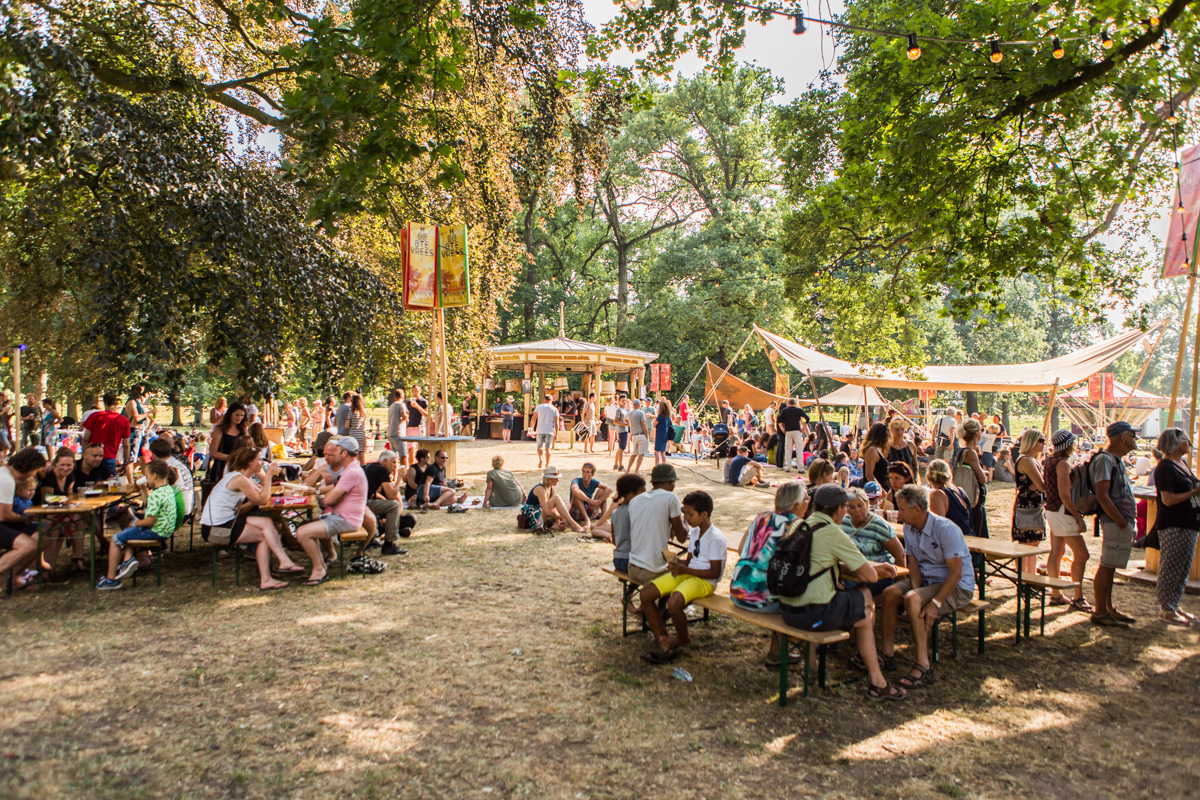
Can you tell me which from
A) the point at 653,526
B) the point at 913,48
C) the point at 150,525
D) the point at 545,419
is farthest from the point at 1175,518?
the point at 545,419

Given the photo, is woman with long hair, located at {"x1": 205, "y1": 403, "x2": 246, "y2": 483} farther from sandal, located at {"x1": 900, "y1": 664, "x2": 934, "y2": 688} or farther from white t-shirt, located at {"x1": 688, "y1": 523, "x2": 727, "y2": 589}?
sandal, located at {"x1": 900, "y1": 664, "x2": 934, "y2": 688}

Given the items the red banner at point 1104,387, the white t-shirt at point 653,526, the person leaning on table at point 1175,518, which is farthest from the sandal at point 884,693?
the red banner at point 1104,387

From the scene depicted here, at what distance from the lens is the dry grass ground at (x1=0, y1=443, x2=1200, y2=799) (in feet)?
10.7

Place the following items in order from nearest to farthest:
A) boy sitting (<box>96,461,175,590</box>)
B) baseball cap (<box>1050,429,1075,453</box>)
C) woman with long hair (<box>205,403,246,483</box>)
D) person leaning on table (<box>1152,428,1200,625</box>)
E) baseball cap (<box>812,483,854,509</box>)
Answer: baseball cap (<box>812,483,854,509</box>) → person leaning on table (<box>1152,428,1200,625</box>) → baseball cap (<box>1050,429,1075,453</box>) → boy sitting (<box>96,461,175,590</box>) → woman with long hair (<box>205,403,246,483</box>)

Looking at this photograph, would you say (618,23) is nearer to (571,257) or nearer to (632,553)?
(632,553)

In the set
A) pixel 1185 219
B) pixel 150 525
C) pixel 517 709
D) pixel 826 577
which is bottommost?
pixel 517 709

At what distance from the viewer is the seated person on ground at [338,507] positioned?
21.2ft

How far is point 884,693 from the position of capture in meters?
4.23

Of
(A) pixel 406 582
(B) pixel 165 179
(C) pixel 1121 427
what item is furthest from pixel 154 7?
(C) pixel 1121 427

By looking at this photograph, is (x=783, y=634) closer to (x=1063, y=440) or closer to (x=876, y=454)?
(x=1063, y=440)

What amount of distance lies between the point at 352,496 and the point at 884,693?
460cm

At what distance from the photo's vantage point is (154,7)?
8.75 meters

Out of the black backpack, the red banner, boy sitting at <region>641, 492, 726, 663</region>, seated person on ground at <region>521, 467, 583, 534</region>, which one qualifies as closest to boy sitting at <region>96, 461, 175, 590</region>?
seated person on ground at <region>521, 467, 583, 534</region>

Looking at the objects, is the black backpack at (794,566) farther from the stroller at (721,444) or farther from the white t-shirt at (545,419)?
the stroller at (721,444)
